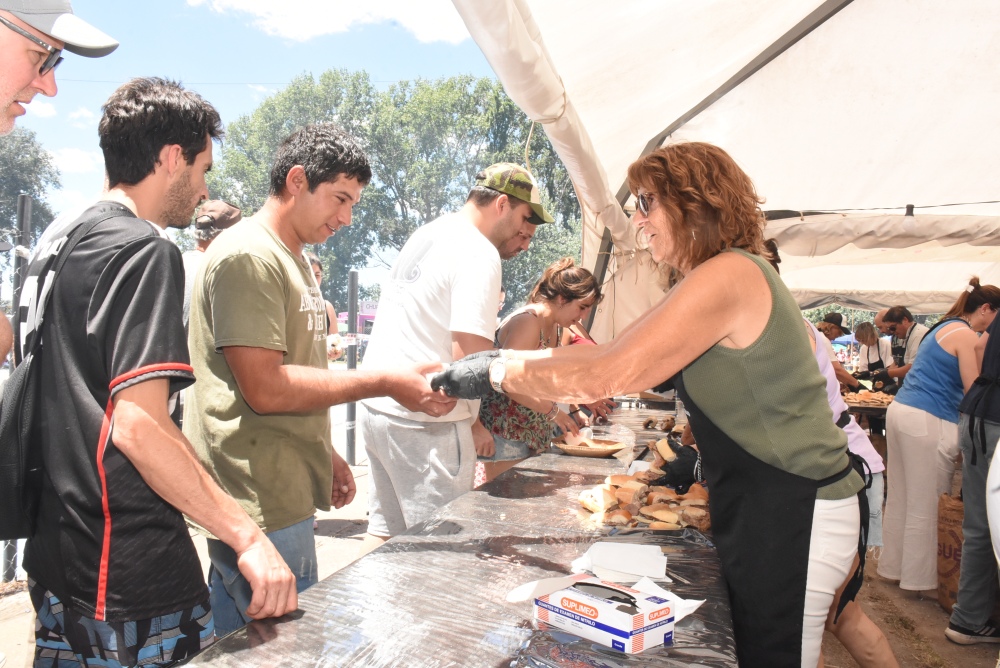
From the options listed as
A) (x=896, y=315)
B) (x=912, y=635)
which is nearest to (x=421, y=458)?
(x=912, y=635)

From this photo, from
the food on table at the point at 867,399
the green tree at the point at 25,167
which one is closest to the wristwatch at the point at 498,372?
the food on table at the point at 867,399

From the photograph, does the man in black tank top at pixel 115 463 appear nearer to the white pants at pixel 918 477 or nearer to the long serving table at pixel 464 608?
the long serving table at pixel 464 608

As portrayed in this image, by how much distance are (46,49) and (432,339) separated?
1652mm

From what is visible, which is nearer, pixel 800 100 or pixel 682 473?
pixel 682 473

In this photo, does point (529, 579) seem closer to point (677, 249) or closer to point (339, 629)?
point (339, 629)

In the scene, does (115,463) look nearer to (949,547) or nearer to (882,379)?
(949,547)

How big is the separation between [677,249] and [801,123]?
3973 millimetres

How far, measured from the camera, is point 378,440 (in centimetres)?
258

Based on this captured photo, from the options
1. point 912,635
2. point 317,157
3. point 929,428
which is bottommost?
point 912,635

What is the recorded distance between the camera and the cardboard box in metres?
1.23

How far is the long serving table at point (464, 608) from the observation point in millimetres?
1205

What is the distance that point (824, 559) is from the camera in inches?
66.0

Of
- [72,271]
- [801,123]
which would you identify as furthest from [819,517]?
[801,123]

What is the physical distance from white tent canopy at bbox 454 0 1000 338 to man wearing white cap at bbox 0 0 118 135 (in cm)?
136
